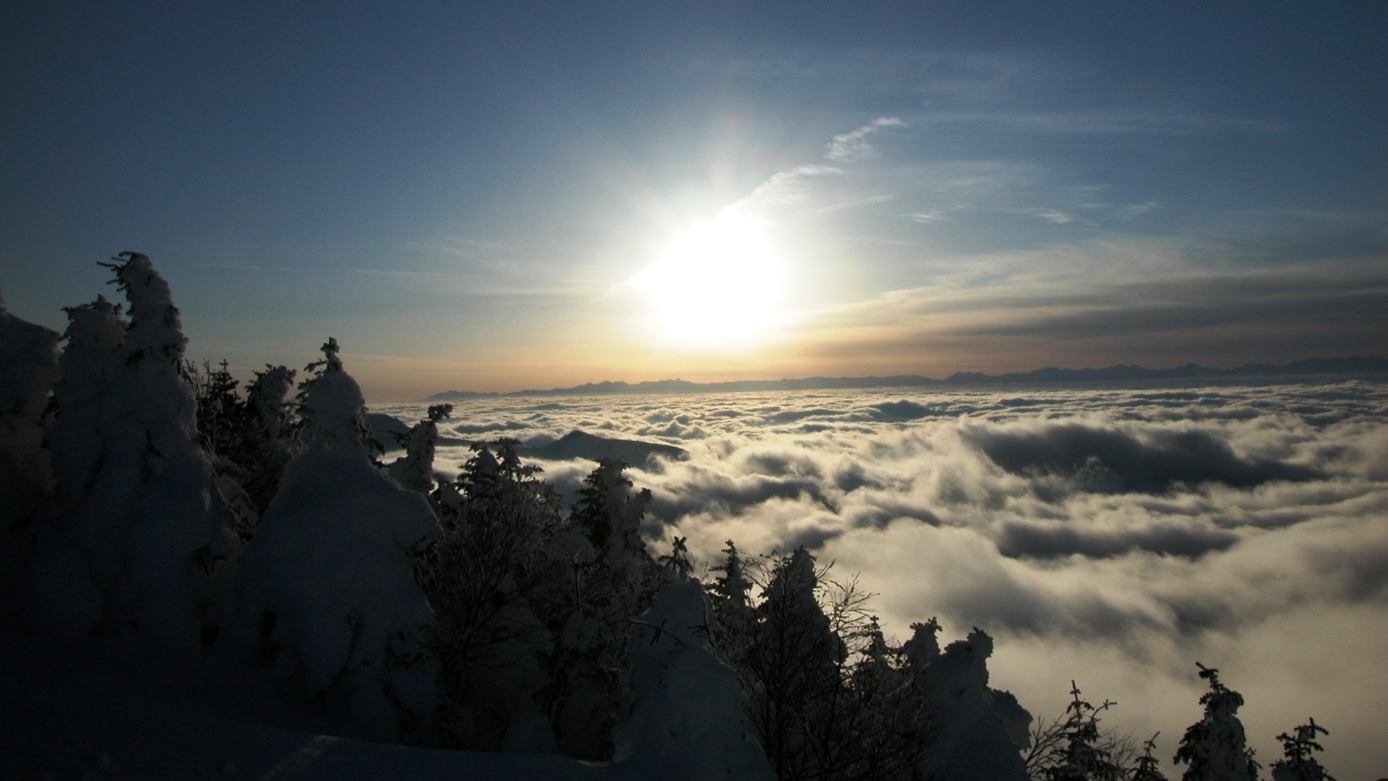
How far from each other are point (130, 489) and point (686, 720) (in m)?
12.7

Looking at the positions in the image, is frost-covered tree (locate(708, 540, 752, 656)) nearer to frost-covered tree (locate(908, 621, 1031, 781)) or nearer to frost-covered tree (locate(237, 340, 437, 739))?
frost-covered tree (locate(908, 621, 1031, 781))

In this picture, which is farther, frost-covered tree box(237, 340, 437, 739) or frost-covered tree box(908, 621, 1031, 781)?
frost-covered tree box(908, 621, 1031, 781)

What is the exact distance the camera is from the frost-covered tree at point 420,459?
830 inches

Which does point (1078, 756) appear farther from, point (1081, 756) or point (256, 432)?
point (256, 432)

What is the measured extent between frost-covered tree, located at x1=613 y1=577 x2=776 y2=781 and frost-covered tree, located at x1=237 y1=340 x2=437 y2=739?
14.0ft

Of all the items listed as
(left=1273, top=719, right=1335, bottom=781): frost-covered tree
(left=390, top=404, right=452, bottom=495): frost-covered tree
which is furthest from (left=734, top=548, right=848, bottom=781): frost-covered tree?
(left=1273, top=719, right=1335, bottom=781): frost-covered tree

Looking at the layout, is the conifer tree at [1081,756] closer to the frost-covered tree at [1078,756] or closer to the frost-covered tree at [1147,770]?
the frost-covered tree at [1078,756]

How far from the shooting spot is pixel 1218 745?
1666cm

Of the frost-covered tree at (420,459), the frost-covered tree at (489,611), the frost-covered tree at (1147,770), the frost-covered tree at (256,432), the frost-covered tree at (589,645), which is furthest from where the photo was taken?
the frost-covered tree at (256,432)

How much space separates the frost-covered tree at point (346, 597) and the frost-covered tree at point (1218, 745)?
18292 millimetres

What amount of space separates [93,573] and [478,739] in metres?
9.08

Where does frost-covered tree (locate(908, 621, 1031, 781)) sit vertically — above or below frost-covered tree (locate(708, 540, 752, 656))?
below

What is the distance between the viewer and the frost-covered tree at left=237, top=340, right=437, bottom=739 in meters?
13.2

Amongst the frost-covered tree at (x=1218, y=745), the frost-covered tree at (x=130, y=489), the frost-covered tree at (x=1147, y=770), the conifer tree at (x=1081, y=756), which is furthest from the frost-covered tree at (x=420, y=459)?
the frost-covered tree at (x=1218, y=745)
